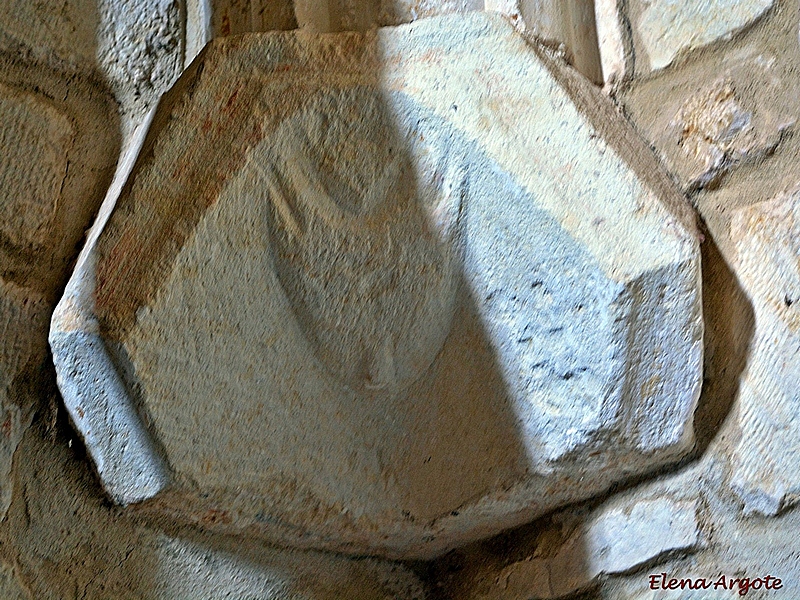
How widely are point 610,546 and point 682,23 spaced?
0.63 meters

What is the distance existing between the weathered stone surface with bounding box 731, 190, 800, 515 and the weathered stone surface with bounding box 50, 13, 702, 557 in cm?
8

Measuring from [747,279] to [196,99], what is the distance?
628 millimetres

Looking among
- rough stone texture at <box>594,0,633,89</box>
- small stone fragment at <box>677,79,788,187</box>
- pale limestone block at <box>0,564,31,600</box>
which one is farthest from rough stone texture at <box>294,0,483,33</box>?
pale limestone block at <box>0,564,31,600</box>

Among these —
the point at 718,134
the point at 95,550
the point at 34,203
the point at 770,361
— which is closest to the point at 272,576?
the point at 95,550

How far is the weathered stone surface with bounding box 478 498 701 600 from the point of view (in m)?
0.94

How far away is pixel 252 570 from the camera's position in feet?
3.39

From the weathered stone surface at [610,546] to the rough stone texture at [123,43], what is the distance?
751mm

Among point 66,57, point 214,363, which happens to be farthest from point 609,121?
point 66,57

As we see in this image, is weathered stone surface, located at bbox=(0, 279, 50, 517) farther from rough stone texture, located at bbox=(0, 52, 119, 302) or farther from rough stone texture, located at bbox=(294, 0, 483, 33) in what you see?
rough stone texture, located at bbox=(294, 0, 483, 33)

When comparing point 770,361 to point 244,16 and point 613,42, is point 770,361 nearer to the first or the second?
point 613,42

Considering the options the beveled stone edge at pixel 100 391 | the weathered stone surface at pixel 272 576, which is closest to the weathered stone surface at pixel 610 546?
the weathered stone surface at pixel 272 576

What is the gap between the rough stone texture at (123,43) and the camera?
3.17 ft

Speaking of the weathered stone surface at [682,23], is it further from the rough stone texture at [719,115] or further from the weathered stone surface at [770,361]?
the weathered stone surface at [770,361]

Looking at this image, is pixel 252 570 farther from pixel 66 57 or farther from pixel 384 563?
pixel 66 57
